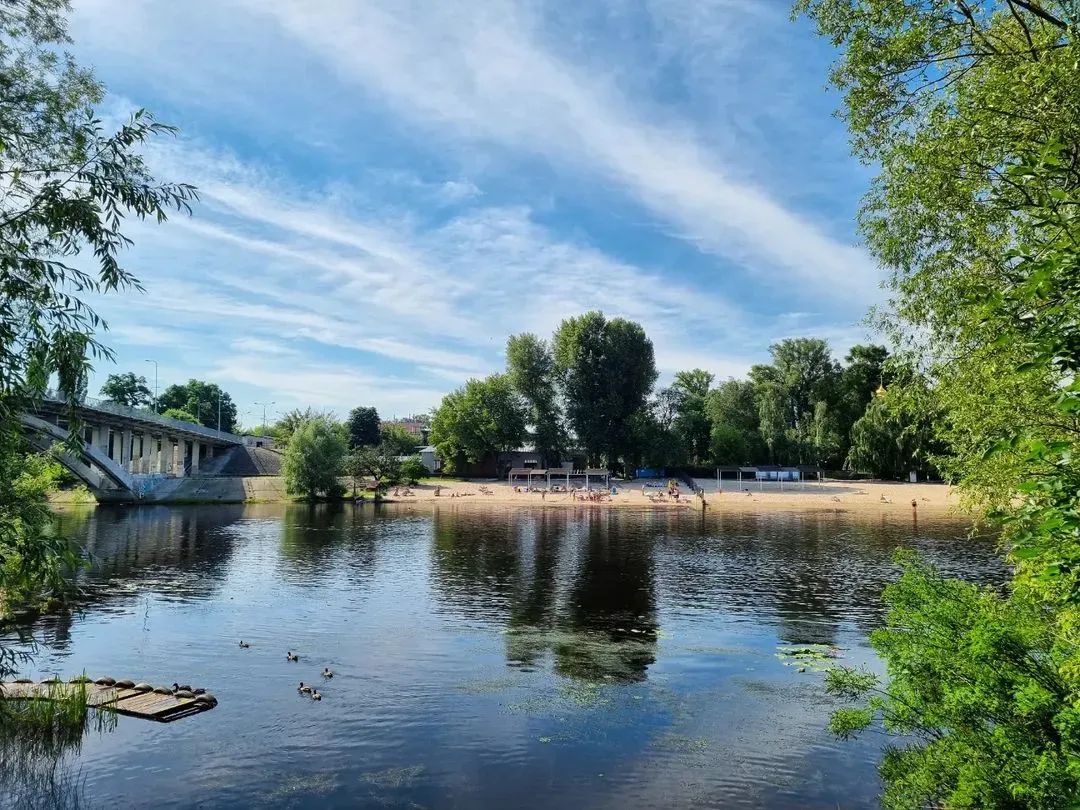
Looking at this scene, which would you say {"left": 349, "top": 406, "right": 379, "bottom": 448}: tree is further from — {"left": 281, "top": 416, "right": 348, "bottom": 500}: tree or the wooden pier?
the wooden pier

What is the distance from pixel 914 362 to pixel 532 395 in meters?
83.3

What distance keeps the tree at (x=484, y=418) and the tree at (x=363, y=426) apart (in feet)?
70.8

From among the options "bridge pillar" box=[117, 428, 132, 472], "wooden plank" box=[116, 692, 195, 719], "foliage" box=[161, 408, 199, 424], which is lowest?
"wooden plank" box=[116, 692, 195, 719]

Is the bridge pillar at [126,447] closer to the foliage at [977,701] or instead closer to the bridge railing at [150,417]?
the bridge railing at [150,417]

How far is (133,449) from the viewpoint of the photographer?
8850cm

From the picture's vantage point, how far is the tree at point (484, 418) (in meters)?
98.3

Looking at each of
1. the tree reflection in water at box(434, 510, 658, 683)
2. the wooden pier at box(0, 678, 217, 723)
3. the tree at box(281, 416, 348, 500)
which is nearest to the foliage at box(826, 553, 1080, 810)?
the tree reflection in water at box(434, 510, 658, 683)

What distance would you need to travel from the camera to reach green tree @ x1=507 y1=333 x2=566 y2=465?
9744 centimetres

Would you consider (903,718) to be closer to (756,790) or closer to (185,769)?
(756,790)

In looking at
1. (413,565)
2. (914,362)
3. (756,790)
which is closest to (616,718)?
(756,790)

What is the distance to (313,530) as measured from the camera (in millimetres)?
54656

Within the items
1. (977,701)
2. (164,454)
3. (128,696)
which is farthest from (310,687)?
(164,454)

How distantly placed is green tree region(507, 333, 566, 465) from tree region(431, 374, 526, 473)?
2.21 metres

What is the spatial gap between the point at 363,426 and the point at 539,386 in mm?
35802
